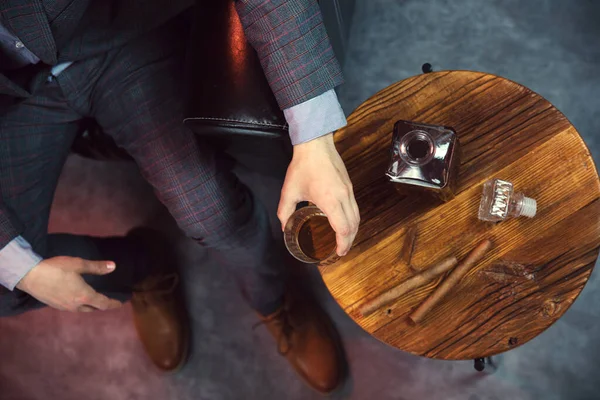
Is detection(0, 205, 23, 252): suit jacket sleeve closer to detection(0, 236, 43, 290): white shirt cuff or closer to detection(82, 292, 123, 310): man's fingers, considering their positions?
detection(0, 236, 43, 290): white shirt cuff

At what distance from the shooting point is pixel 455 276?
1154 mm

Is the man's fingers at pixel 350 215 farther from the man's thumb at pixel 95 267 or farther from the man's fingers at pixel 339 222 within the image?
the man's thumb at pixel 95 267

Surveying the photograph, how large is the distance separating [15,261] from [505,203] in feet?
3.68

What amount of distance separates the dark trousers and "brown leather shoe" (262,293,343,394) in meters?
0.42

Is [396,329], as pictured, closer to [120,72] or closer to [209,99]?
[209,99]

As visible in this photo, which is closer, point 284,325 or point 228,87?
point 228,87

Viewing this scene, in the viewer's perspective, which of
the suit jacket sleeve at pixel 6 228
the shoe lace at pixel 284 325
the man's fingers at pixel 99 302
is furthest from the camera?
the shoe lace at pixel 284 325

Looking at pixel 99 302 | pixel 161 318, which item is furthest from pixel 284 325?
pixel 99 302

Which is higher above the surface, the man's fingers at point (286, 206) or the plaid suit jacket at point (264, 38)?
the plaid suit jacket at point (264, 38)

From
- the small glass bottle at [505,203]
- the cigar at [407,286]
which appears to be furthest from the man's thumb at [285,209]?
the small glass bottle at [505,203]

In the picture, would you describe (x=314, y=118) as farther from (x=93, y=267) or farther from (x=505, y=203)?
(x=93, y=267)

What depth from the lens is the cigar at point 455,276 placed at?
115 cm

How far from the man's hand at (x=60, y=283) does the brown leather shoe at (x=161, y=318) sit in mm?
530

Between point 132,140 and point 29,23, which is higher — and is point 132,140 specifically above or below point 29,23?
below
